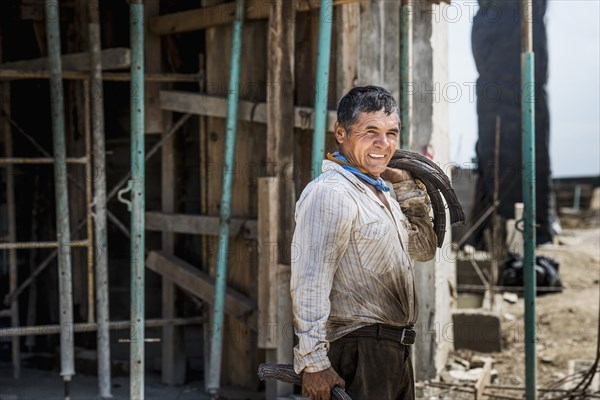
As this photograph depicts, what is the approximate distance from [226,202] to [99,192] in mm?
868

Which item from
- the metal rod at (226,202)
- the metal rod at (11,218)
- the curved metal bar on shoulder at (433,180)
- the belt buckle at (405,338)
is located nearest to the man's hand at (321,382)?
the belt buckle at (405,338)

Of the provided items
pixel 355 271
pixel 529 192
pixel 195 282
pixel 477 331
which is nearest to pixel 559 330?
pixel 477 331

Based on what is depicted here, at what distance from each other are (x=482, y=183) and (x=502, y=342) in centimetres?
714

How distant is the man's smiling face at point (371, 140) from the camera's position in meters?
3.02

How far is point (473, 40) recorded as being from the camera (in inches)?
588

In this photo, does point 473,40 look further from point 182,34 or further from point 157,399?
point 157,399

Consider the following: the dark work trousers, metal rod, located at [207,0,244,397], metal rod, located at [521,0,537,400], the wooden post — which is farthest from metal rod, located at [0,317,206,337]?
the dark work trousers

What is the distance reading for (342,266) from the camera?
9.80ft

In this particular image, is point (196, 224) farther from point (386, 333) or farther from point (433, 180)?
point (386, 333)

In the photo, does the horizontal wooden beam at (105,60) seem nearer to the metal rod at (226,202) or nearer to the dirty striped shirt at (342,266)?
the metal rod at (226,202)

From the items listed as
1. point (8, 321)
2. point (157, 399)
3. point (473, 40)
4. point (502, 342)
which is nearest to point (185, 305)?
point (157, 399)

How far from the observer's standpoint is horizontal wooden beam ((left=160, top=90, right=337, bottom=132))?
5.29 metres

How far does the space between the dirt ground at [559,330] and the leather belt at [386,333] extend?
105 inches

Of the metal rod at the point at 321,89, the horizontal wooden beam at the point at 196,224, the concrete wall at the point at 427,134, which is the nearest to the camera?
the metal rod at the point at 321,89
